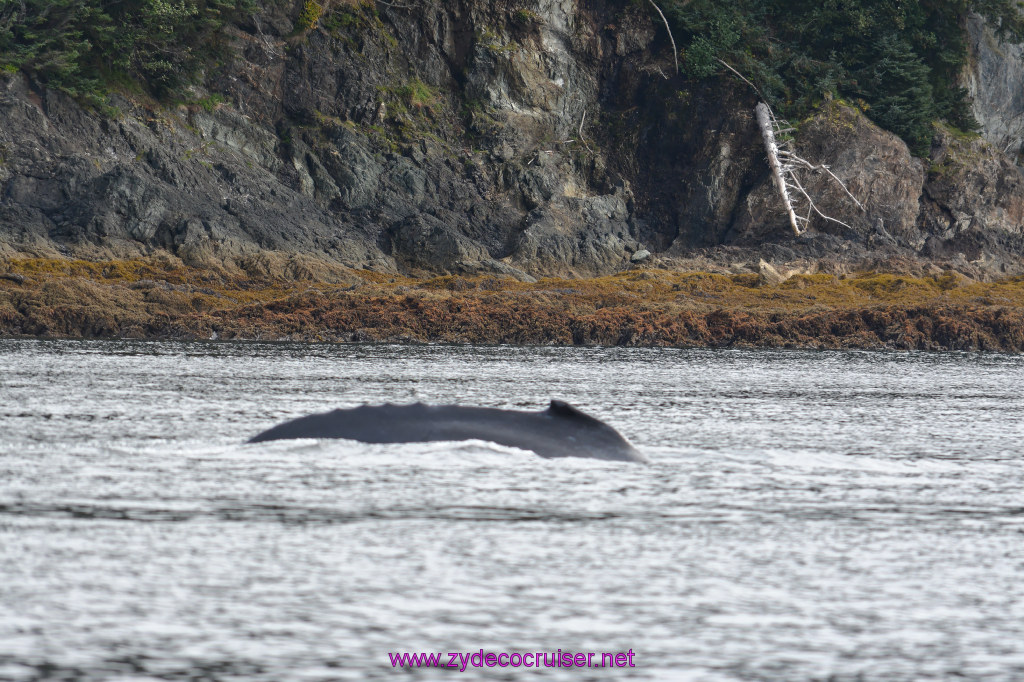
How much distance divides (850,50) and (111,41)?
92.2ft

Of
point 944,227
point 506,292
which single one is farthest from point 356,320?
point 944,227

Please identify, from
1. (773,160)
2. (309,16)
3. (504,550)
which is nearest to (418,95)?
(309,16)

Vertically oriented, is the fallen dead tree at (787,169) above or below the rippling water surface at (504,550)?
above

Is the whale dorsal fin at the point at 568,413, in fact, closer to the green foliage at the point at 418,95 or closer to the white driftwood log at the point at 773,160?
the white driftwood log at the point at 773,160

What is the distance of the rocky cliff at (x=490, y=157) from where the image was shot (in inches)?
1325

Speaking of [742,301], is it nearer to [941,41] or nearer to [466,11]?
[466,11]

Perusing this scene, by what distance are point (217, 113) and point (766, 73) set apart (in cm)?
2046

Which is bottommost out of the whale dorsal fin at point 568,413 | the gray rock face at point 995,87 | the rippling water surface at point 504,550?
the rippling water surface at point 504,550

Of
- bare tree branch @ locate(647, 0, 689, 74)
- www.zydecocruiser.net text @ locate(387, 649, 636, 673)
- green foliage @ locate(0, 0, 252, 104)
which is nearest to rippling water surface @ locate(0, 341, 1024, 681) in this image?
www.zydecocruiser.net text @ locate(387, 649, 636, 673)

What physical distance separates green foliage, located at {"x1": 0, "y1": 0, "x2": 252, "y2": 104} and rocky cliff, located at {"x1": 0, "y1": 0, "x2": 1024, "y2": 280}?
0.74 meters

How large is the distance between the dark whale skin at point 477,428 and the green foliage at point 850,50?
39.0 m

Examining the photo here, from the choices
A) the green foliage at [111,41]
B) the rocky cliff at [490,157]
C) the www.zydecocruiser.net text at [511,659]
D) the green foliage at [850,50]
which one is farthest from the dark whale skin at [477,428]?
the green foliage at [850,50]

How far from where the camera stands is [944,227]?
4241 cm

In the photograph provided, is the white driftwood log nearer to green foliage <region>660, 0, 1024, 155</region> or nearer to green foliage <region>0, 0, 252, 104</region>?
green foliage <region>660, 0, 1024, 155</region>
